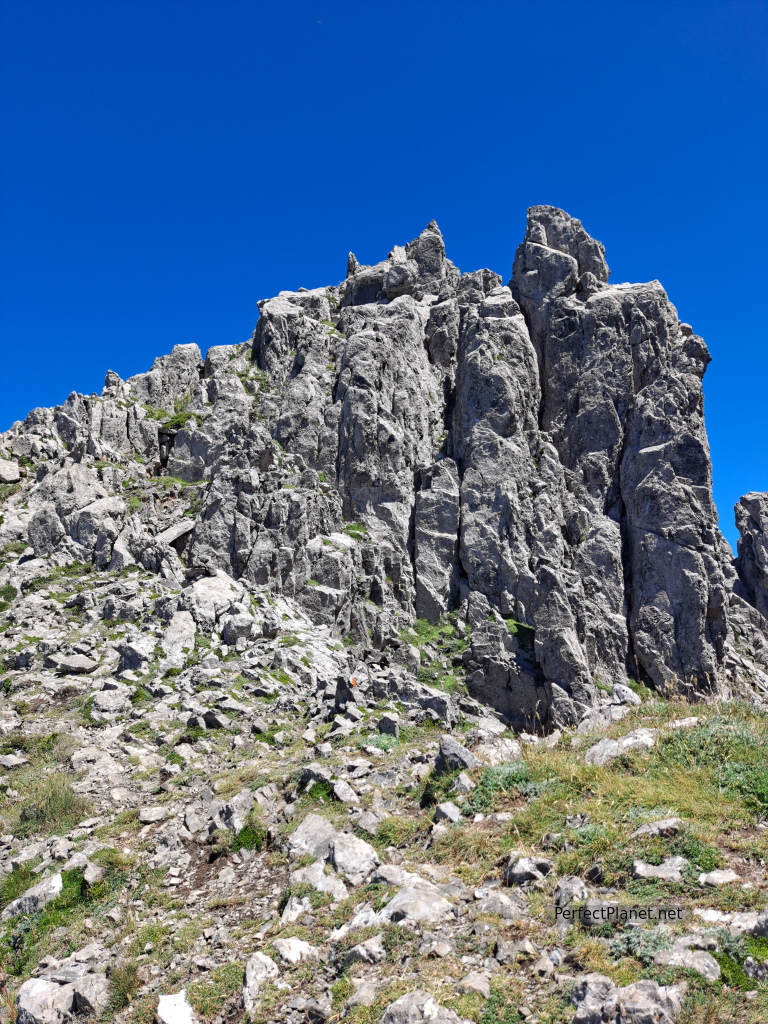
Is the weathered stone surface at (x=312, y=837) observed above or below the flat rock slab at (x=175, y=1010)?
above

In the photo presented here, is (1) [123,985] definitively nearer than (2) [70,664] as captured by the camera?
Yes

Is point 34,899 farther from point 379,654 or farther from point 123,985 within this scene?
point 379,654

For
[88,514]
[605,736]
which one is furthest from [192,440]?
[605,736]

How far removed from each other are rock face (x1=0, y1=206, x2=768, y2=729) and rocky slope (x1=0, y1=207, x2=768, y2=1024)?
0.29 meters

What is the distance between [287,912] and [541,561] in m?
41.3

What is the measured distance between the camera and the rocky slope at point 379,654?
755 cm

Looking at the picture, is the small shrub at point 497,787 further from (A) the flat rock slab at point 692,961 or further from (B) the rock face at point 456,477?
(B) the rock face at point 456,477

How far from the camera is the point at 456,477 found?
50.7 metres

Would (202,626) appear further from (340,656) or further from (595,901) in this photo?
(595,901)

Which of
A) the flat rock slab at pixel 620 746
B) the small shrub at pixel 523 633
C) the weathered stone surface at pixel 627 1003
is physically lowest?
the weathered stone surface at pixel 627 1003

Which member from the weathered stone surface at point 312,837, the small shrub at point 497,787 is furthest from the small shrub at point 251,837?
the small shrub at point 497,787

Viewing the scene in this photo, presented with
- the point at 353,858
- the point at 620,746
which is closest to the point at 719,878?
the point at 620,746

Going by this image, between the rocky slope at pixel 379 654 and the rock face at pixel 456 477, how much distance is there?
0.94 feet

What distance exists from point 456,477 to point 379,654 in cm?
2285
